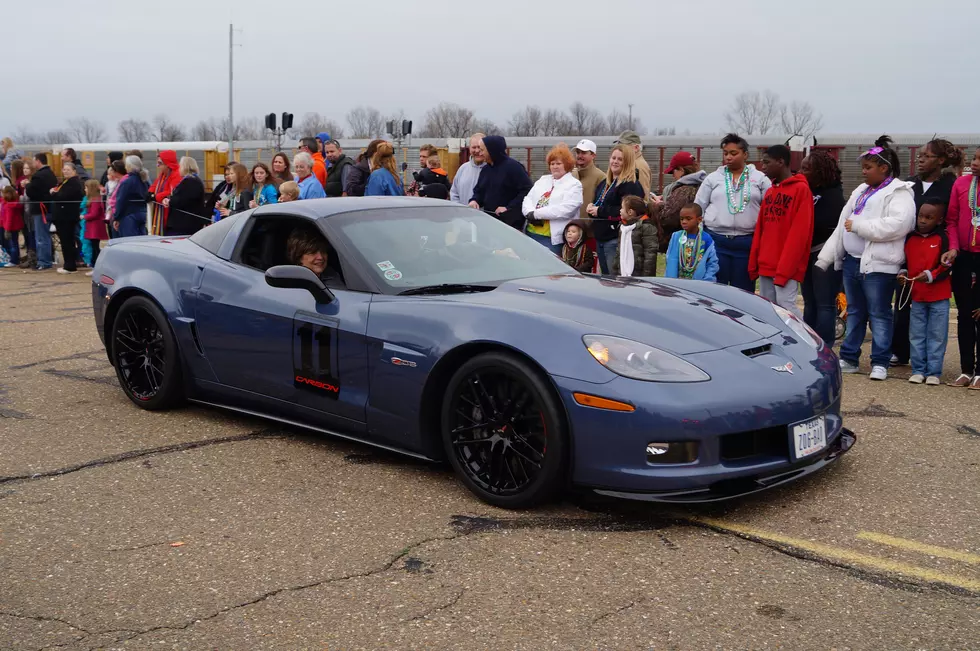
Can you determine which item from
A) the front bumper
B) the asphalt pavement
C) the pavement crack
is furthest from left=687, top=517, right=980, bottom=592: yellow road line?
the pavement crack

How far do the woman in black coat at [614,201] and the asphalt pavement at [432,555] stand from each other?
3674 millimetres

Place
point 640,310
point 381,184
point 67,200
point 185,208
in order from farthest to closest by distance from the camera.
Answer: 1. point 67,200
2. point 185,208
3. point 381,184
4. point 640,310

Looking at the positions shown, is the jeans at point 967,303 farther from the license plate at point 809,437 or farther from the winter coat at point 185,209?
the winter coat at point 185,209

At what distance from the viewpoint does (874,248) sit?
7.08 meters

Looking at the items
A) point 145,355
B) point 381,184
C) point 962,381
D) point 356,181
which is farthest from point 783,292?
point 356,181

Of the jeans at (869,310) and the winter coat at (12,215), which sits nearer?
the jeans at (869,310)

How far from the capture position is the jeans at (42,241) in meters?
15.9

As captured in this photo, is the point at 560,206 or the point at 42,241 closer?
the point at 560,206

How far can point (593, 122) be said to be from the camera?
119875 millimetres

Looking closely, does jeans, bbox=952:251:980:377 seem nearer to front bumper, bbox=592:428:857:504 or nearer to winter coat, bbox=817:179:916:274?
winter coat, bbox=817:179:916:274

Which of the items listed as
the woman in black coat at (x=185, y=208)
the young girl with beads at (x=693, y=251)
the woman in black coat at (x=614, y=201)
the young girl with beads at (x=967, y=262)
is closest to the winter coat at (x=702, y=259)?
the young girl with beads at (x=693, y=251)

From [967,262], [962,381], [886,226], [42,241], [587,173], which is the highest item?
[587,173]

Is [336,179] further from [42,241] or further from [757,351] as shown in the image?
[757,351]

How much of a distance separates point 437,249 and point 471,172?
198 inches
